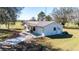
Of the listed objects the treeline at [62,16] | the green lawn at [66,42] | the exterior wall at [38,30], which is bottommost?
the green lawn at [66,42]

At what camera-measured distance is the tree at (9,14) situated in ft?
5.79

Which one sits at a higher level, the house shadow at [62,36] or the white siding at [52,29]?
the white siding at [52,29]

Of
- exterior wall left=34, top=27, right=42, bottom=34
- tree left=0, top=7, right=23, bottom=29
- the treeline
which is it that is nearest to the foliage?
the treeline

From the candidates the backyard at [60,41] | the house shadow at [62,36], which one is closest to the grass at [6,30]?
the backyard at [60,41]

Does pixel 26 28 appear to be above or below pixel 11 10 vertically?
below

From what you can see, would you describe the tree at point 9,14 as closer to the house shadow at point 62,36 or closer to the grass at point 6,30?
the grass at point 6,30

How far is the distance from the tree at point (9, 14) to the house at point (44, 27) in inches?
4.5

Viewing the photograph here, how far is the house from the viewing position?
1.76 m

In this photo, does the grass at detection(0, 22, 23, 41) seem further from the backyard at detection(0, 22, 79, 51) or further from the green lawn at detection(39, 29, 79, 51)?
the green lawn at detection(39, 29, 79, 51)

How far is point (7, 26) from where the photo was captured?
1.76m

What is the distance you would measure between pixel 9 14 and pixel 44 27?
0.31 metres
